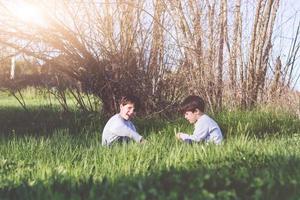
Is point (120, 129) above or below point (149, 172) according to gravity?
below

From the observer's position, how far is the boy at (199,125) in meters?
7.97

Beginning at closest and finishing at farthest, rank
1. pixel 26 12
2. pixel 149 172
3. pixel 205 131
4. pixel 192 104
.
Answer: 1. pixel 149 172
2. pixel 205 131
3. pixel 192 104
4. pixel 26 12

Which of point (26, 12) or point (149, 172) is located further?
point (26, 12)

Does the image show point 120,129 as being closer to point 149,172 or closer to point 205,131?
point 205,131

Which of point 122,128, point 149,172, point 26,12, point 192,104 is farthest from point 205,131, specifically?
point 26,12

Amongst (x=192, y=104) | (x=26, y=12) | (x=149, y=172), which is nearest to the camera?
(x=149, y=172)

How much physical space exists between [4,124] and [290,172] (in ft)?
26.1

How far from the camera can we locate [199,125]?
8047mm

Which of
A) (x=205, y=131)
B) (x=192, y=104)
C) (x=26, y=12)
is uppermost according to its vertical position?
(x=26, y=12)

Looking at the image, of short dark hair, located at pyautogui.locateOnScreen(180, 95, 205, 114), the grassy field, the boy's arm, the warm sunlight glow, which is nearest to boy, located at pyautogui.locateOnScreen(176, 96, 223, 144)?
short dark hair, located at pyautogui.locateOnScreen(180, 95, 205, 114)

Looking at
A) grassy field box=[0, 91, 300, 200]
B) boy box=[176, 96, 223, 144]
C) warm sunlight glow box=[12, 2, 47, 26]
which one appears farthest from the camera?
warm sunlight glow box=[12, 2, 47, 26]

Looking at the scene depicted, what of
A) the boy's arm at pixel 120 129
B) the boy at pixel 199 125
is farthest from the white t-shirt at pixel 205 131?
the boy's arm at pixel 120 129

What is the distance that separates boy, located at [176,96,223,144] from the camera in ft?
26.1

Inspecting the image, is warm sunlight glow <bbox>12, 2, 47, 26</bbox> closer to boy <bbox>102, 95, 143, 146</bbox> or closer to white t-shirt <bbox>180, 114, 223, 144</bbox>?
boy <bbox>102, 95, 143, 146</bbox>
